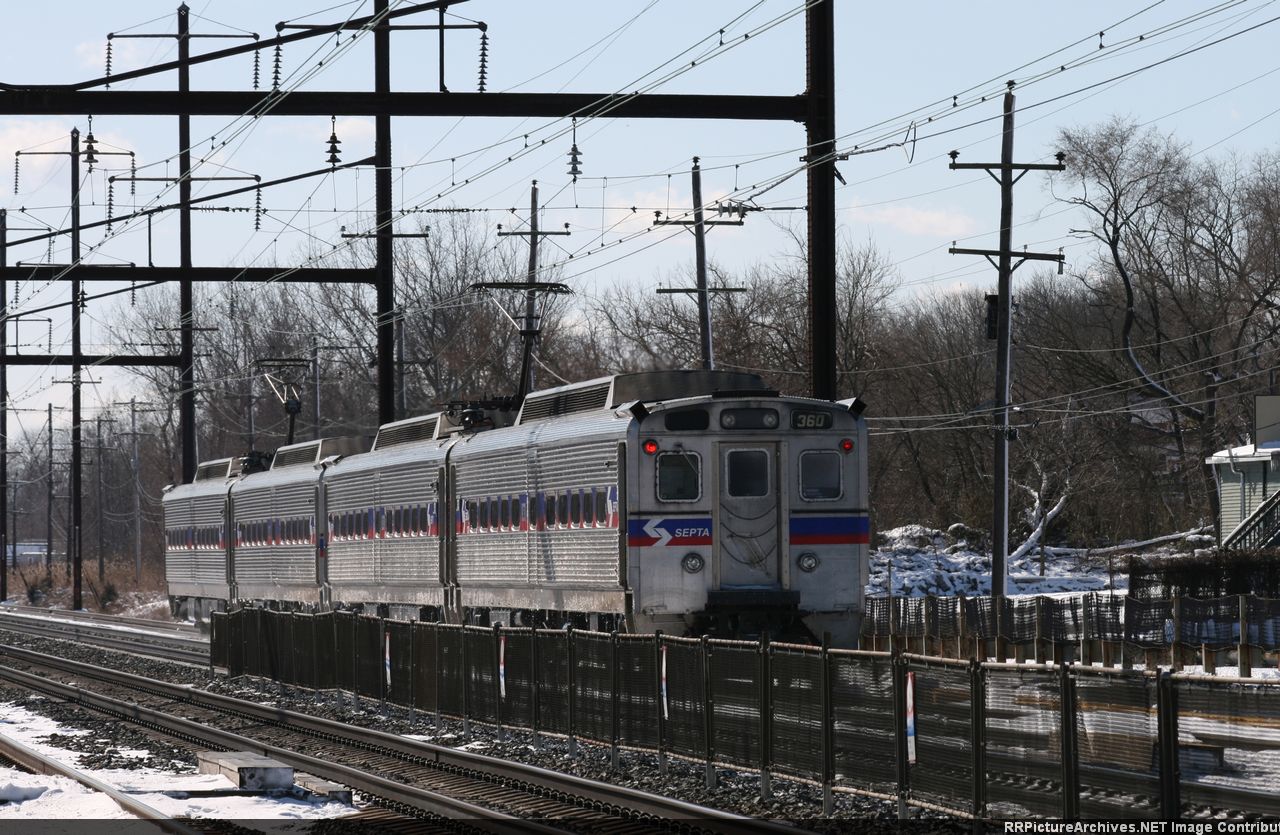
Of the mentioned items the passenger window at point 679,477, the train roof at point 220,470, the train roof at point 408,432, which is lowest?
the passenger window at point 679,477

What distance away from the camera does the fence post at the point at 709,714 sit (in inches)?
656

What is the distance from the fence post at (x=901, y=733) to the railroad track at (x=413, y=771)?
1.06m

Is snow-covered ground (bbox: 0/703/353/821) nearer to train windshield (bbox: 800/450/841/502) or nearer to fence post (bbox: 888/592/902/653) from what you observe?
train windshield (bbox: 800/450/841/502)

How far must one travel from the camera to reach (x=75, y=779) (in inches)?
672

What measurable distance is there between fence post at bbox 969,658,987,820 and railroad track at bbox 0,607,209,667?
2604cm

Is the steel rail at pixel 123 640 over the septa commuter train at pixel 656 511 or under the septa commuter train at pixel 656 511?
under

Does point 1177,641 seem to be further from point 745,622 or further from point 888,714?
point 888,714

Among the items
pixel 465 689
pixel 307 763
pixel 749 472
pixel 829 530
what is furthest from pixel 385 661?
pixel 829 530

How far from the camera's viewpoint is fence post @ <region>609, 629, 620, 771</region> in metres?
18.4

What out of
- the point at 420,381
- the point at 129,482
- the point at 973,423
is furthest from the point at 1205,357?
the point at 129,482

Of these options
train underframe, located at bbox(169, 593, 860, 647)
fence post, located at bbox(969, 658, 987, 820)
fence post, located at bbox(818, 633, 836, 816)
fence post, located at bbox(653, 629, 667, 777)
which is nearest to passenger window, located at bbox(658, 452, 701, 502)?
train underframe, located at bbox(169, 593, 860, 647)

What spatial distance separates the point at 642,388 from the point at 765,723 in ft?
30.3

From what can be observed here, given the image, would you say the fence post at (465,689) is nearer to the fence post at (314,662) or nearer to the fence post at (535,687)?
the fence post at (535,687)

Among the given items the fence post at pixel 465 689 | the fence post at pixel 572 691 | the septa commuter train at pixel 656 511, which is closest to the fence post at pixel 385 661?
the septa commuter train at pixel 656 511
